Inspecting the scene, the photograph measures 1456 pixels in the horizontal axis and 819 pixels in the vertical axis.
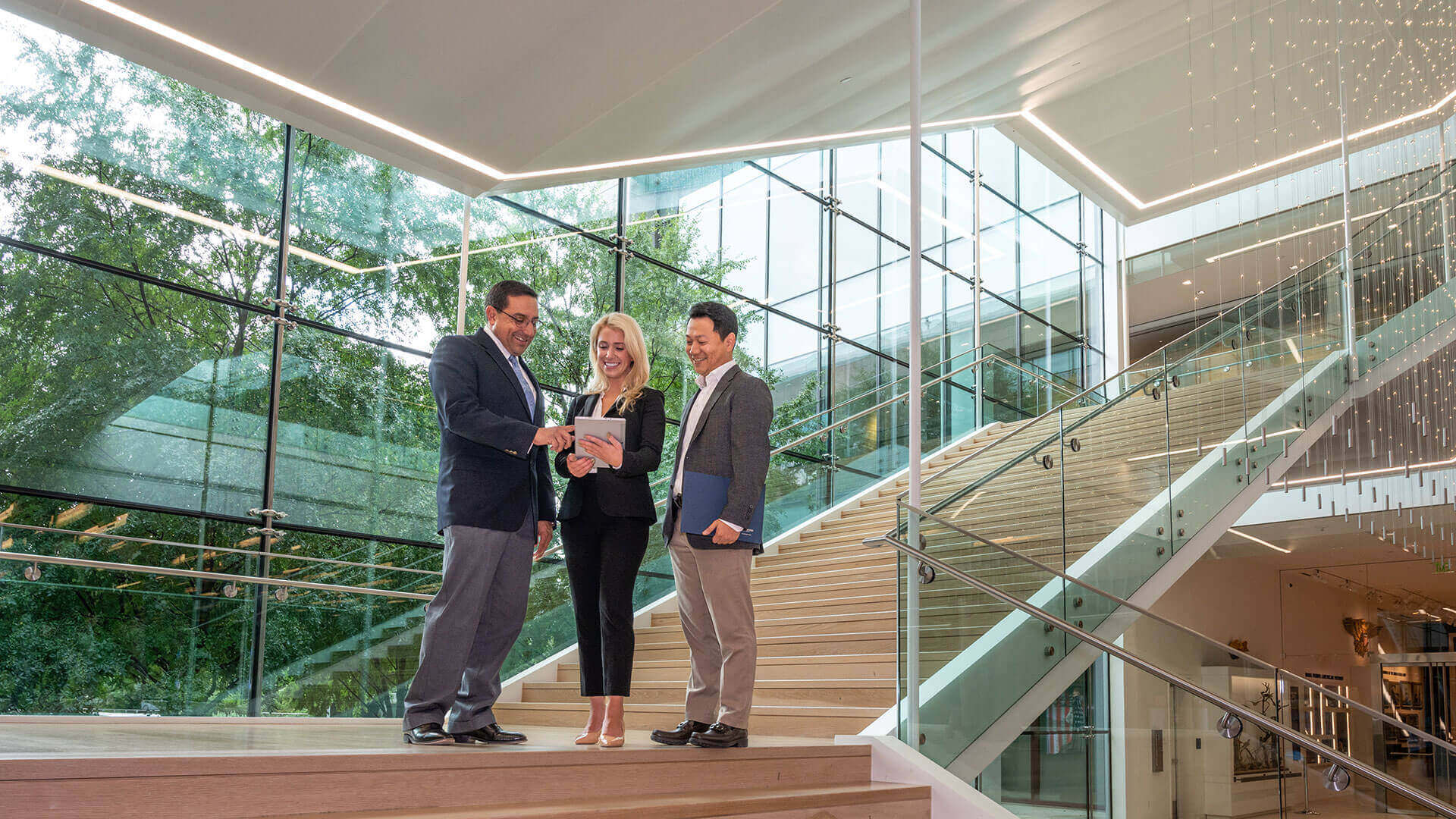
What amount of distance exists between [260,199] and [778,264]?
5.48 metres

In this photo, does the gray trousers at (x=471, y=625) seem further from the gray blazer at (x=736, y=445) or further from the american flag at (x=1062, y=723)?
the american flag at (x=1062, y=723)

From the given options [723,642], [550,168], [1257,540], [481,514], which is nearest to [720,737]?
[723,642]

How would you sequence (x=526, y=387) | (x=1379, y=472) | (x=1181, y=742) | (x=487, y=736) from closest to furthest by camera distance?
(x=487, y=736)
(x=526, y=387)
(x=1181, y=742)
(x=1379, y=472)

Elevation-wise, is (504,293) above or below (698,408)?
above

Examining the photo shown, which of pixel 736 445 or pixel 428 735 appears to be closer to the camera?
pixel 428 735

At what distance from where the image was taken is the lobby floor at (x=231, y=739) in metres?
2.73

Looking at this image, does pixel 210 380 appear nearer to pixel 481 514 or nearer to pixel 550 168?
pixel 550 168

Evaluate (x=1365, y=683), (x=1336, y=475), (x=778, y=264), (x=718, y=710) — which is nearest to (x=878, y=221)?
(x=778, y=264)

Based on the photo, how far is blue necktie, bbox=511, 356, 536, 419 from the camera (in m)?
3.61

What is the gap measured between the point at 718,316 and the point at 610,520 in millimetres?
871

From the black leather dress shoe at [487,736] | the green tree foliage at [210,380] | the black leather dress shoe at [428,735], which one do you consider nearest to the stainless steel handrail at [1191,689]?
the black leather dress shoe at [487,736]

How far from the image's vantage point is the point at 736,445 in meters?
3.63

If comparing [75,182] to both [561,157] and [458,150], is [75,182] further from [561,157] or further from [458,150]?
[561,157]

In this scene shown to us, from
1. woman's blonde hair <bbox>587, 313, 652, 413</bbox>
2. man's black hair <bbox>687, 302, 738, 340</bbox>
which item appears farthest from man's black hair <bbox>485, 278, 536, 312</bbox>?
man's black hair <bbox>687, 302, 738, 340</bbox>
